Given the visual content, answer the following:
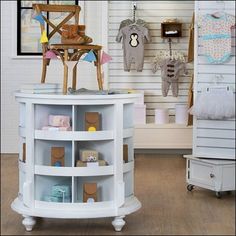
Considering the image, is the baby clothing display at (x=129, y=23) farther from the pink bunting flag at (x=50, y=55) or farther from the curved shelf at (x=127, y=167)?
the curved shelf at (x=127, y=167)

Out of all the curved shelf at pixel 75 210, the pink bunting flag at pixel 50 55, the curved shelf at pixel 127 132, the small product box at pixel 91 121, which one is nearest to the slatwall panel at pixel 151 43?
the pink bunting flag at pixel 50 55

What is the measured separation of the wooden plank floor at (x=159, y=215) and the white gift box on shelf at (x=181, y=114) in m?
1.86

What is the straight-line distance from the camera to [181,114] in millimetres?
8438

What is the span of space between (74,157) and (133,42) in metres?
4.26

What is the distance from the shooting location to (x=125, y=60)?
8383mm

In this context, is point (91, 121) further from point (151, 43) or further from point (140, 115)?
point (151, 43)

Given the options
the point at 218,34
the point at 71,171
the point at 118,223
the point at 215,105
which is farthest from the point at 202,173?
the point at 71,171

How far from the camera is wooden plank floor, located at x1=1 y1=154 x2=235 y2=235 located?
4.43 meters

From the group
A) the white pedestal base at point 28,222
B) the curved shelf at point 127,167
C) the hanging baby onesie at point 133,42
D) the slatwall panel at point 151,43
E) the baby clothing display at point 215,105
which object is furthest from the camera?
the slatwall panel at point 151,43

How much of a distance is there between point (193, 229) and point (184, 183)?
6.11 feet

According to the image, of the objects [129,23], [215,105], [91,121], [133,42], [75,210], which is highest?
[129,23]

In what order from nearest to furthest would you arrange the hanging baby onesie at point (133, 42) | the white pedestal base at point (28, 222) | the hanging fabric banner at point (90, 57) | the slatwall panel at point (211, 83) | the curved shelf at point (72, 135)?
the curved shelf at point (72, 135), the white pedestal base at point (28, 222), the hanging fabric banner at point (90, 57), the slatwall panel at point (211, 83), the hanging baby onesie at point (133, 42)

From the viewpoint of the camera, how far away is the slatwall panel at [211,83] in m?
5.73

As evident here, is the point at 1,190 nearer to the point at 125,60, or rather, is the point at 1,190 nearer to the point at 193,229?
the point at 193,229
